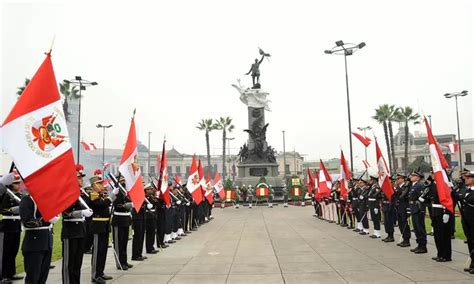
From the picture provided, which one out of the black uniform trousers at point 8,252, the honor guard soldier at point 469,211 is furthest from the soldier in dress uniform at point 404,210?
the black uniform trousers at point 8,252

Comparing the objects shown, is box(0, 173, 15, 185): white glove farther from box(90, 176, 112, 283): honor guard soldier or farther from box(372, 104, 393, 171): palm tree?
box(372, 104, 393, 171): palm tree

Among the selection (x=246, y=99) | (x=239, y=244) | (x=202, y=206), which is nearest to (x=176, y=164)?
(x=246, y=99)

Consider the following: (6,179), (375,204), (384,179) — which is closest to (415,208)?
(384,179)

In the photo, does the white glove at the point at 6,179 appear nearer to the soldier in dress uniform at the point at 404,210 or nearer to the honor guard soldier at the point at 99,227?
the honor guard soldier at the point at 99,227

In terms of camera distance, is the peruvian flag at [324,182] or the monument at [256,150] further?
the monument at [256,150]

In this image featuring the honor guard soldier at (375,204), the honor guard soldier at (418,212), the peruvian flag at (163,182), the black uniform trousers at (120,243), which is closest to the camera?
the black uniform trousers at (120,243)

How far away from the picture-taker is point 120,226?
10086 mm

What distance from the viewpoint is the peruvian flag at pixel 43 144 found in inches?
219

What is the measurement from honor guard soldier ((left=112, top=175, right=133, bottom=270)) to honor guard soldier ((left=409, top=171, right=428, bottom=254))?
7.58m

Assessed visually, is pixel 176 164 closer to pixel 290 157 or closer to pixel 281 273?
pixel 290 157

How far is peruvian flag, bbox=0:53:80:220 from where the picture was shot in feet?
18.3

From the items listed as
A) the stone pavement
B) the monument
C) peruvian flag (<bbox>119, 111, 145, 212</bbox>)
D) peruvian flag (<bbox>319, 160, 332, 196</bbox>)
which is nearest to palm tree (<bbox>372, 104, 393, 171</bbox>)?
the monument

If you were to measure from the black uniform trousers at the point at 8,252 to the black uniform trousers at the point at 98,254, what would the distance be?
1679 millimetres

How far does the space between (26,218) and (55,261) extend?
5461 millimetres
